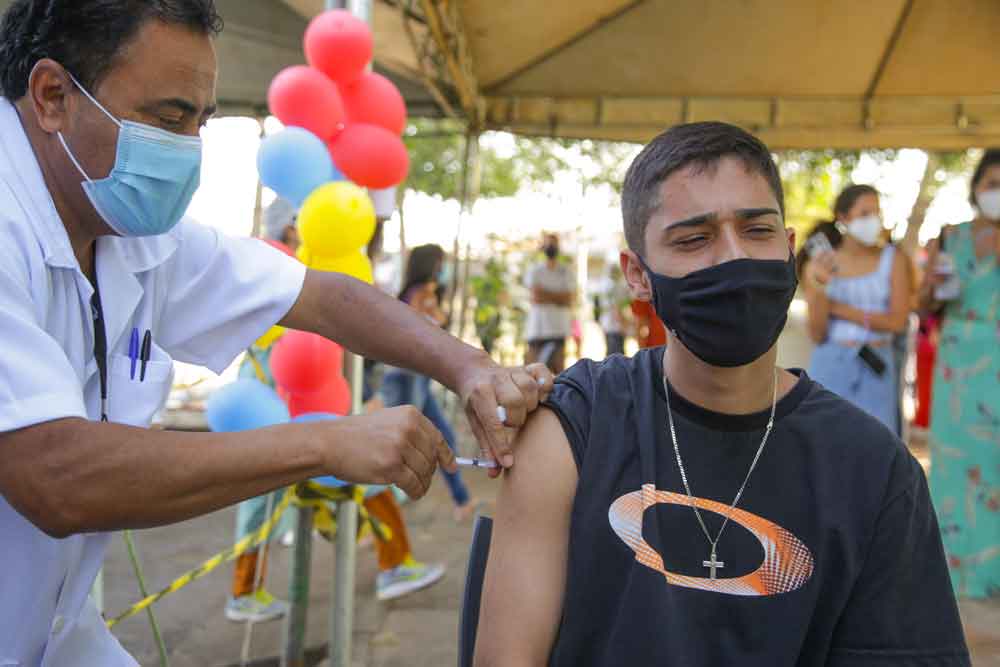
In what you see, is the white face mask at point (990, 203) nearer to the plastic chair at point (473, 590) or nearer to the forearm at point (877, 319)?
the forearm at point (877, 319)

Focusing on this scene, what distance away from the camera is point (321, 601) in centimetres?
416

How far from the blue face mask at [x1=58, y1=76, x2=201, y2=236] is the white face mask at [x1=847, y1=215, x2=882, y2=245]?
9.90ft

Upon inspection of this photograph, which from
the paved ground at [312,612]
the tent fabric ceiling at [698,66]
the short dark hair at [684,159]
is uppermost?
the tent fabric ceiling at [698,66]

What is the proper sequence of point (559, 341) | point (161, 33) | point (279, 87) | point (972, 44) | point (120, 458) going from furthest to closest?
point (559, 341)
point (972, 44)
point (279, 87)
point (161, 33)
point (120, 458)

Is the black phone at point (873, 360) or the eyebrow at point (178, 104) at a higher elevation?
the eyebrow at point (178, 104)

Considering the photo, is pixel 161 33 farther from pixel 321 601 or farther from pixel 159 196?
pixel 321 601

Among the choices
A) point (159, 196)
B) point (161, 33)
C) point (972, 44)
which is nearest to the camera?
point (161, 33)

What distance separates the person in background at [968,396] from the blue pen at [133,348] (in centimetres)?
331

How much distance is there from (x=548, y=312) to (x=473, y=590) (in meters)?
7.11

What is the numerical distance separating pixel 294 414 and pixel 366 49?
4.07 feet

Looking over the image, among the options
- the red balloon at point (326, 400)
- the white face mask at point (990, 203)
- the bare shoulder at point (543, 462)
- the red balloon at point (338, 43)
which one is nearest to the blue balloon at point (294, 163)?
the red balloon at point (338, 43)

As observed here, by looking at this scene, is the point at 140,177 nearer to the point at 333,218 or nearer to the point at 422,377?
the point at 333,218

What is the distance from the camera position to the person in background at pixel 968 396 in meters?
3.76

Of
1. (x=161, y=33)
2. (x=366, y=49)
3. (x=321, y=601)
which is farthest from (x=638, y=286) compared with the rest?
(x=321, y=601)
